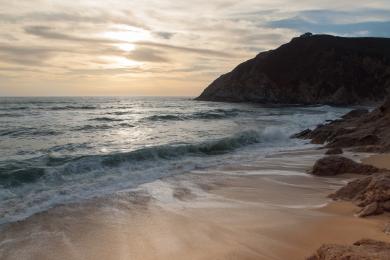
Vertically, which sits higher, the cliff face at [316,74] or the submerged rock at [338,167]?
the cliff face at [316,74]

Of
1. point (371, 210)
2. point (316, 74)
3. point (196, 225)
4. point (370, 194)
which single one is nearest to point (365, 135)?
point (370, 194)

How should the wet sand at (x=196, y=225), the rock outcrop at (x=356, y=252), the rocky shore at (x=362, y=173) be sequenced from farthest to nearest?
1. the wet sand at (x=196, y=225)
2. the rocky shore at (x=362, y=173)
3. the rock outcrop at (x=356, y=252)

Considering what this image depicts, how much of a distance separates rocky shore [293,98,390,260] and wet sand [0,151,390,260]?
304mm

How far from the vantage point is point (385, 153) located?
12227mm

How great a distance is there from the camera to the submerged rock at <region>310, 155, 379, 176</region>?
952 centimetres

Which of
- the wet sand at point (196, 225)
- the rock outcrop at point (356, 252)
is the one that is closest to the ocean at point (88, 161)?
the wet sand at point (196, 225)

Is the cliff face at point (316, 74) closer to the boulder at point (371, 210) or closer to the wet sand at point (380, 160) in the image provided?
the wet sand at point (380, 160)

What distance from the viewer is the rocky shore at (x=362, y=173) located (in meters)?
3.78

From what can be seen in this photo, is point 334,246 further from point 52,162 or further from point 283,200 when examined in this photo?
point 52,162

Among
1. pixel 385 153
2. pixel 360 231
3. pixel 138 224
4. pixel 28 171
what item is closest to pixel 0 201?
Result: pixel 28 171

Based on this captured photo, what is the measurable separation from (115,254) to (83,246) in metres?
0.57

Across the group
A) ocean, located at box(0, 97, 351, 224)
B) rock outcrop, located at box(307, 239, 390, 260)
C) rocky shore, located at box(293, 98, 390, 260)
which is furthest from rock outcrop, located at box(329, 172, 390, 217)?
ocean, located at box(0, 97, 351, 224)

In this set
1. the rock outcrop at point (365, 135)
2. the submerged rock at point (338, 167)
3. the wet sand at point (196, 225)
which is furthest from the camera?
the rock outcrop at point (365, 135)

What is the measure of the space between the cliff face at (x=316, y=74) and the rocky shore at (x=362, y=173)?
5533 centimetres
